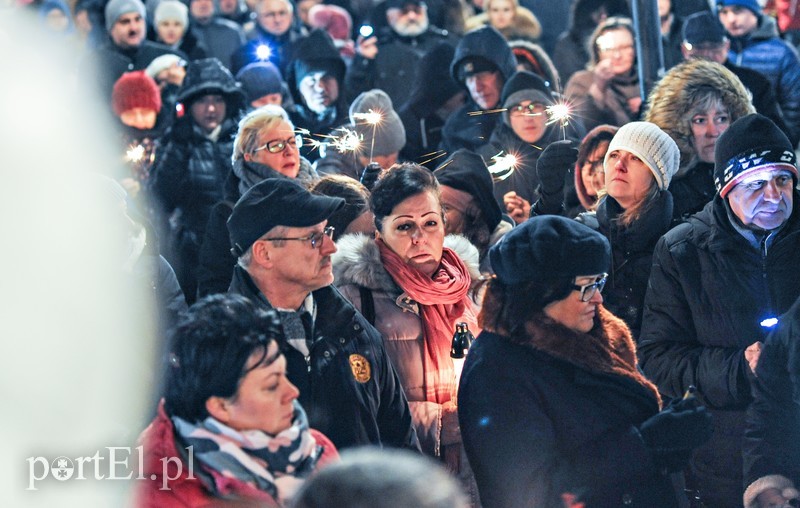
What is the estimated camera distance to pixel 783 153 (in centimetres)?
562

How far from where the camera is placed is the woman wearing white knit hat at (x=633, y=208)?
6184 mm

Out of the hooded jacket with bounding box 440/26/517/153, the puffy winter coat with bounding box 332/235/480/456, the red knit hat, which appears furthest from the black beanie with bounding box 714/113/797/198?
the red knit hat

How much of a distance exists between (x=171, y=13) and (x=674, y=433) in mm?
8039

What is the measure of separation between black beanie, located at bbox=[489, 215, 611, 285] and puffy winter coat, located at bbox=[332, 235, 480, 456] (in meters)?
1.03

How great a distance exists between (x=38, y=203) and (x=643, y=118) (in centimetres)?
317

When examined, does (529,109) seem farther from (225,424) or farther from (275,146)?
(225,424)

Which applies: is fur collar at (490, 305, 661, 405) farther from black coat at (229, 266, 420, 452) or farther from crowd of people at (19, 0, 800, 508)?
black coat at (229, 266, 420, 452)

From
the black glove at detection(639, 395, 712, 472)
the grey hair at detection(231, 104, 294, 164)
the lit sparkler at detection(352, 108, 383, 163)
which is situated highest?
the grey hair at detection(231, 104, 294, 164)

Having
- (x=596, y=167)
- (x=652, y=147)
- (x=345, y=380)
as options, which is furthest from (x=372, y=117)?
(x=345, y=380)

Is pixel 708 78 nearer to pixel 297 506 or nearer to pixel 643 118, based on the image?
pixel 643 118

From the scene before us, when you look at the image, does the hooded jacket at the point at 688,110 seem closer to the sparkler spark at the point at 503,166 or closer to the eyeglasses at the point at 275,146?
the sparkler spark at the point at 503,166

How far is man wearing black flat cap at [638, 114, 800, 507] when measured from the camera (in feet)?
18.1

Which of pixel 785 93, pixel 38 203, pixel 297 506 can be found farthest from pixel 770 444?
pixel 785 93

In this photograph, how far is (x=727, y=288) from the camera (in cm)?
557
